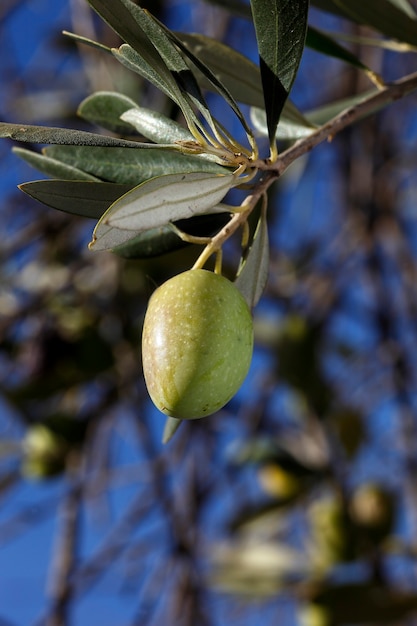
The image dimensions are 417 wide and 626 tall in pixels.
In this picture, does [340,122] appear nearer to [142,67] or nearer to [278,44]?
[278,44]

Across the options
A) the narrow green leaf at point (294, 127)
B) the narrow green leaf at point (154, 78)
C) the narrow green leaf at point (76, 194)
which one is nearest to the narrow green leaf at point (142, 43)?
the narrow green leaf at point (154, 78)

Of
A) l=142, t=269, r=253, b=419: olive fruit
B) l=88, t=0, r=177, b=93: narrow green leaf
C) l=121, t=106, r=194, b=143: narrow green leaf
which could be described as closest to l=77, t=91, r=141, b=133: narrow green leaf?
l=121, t=106, r=194, b=143: narrow green leaf

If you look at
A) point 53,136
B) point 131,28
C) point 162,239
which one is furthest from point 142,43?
point 162,239

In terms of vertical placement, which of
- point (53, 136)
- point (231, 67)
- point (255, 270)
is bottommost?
point (255, 270)

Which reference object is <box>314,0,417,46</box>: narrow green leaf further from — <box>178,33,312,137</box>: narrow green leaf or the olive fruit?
the olive fruit

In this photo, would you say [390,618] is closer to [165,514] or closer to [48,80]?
[165,514]

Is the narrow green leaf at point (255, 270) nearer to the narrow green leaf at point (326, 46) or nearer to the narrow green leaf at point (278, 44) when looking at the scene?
the narrow green leaf at point (278, 44)
